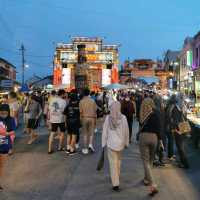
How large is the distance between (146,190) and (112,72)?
62873mm

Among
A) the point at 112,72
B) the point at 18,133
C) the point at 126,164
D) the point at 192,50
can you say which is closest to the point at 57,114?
the point at 126,164

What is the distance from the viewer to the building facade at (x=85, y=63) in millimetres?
71438

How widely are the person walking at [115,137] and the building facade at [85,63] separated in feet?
203

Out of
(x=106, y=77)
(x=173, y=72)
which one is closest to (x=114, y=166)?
(x=106, y=77)

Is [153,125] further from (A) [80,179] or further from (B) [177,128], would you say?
(B) [177,128]

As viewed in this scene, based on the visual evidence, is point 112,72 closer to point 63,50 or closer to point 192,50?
point 63,50

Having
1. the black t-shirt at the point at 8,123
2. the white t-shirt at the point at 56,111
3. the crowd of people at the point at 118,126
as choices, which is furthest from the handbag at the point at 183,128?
the black t-shirt at the point at 8,123

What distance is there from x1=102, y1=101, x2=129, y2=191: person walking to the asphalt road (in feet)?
1.13

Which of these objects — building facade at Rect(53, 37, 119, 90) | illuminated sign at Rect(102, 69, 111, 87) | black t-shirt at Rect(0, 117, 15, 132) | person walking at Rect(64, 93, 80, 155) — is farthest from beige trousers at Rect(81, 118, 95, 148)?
building facade at Rect(53, 37, 119, 90)

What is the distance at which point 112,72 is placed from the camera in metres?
71.2

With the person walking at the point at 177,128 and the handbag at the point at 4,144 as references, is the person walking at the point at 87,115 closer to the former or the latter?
the person walking at the point at 177,128

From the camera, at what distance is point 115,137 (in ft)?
28.3

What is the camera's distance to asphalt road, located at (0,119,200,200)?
27.3 feet

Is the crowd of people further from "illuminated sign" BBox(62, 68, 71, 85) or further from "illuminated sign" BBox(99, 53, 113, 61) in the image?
→ "illuminated sign" BBox(99, 53, 113, 61)
